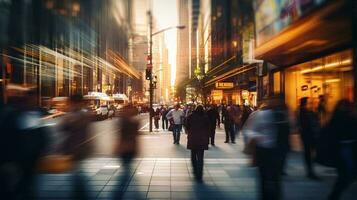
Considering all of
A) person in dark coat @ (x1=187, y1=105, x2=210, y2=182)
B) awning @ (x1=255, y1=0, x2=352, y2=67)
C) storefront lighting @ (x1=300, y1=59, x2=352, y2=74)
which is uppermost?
awning @ (x1=255, y1=0, x2=352, y2=67)

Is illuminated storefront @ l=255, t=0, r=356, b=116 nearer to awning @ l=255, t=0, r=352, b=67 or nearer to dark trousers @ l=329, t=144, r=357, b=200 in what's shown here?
awning @ l=255, t=0, r=352, b=67

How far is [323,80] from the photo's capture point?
63.8ft

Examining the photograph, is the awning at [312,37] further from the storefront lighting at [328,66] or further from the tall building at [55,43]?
the tall building at [55,43]

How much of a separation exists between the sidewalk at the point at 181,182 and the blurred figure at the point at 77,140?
0.21m

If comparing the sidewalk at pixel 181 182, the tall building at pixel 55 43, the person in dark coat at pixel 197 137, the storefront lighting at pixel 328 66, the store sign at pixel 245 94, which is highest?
the tall building at pixel 55 43

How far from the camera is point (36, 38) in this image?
4278 cm

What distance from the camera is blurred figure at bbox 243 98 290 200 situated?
6.09m

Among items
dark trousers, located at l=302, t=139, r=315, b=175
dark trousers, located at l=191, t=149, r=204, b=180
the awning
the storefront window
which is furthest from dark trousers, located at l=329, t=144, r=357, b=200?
the awning

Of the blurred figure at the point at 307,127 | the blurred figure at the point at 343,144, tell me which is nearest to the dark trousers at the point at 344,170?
the blurred figure at the point at 343,144

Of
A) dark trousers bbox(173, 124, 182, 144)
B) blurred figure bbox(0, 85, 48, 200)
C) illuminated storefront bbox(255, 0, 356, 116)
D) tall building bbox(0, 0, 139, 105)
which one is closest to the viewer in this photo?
blurred figure bbox(0, 85, 48, 200)

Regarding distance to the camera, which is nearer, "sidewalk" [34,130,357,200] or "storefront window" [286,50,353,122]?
"sidewalk" [34,130,357,200]

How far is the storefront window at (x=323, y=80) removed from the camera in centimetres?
1669

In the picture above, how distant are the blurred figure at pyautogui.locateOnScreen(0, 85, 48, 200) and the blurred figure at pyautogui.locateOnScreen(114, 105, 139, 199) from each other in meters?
1.88

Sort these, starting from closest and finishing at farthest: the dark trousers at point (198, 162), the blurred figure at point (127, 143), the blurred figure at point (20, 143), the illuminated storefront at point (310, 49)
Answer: the blurred figure at point (20, 143) < the blurred figure at point (127, 143) < the dark trousers at point (198, 162) < the illuminated storefront at point (310, 49)
